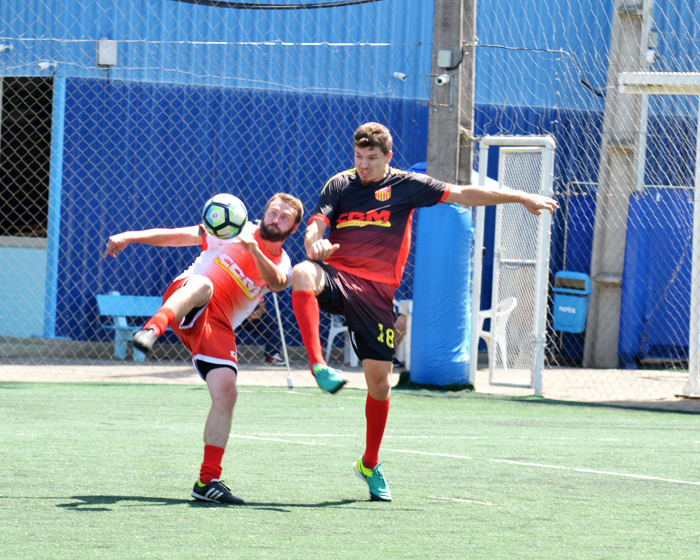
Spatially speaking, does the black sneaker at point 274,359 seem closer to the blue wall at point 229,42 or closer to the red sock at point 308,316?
the blue wall at point 229,42

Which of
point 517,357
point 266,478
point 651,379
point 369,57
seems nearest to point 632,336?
point 651,379

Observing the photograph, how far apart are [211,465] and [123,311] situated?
7.32m

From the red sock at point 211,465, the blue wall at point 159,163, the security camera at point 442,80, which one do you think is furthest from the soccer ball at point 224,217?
the blue wall at point 159,163

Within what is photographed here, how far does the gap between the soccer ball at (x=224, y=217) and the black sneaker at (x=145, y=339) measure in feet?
1.87

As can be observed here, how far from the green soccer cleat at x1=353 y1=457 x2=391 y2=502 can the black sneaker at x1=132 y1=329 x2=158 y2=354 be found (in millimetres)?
1196

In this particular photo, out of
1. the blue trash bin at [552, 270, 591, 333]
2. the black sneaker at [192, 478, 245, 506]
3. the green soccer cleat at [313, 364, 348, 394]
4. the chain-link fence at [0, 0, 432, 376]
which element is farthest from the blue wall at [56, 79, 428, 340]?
the green soccer cleat at [313, 364, 348, 394]

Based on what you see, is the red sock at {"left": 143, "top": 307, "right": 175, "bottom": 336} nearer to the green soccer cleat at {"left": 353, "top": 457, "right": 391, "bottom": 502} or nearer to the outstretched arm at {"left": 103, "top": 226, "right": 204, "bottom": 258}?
the outstretched arm at {"left": 103, "top": 226, "right": 204, "bottom": 258}

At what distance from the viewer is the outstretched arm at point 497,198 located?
4.36 metres

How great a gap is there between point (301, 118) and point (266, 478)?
25.3ft

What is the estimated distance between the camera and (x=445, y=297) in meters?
9.14

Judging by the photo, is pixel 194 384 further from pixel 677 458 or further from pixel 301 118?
pixel 677 458

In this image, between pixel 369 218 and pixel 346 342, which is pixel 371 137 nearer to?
pixel 369 218

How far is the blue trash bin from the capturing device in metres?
12.3

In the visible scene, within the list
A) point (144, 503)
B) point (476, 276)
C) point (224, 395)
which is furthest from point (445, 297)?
point (144, 503)
